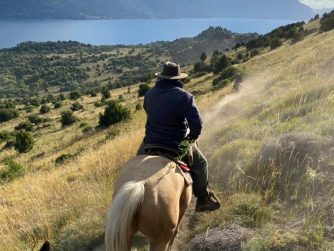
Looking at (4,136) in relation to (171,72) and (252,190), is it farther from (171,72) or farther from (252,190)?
(171,72)

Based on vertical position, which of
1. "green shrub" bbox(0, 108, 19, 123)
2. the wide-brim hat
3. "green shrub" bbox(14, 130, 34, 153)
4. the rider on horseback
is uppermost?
the wide-brim hat

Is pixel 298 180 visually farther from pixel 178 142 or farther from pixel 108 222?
pixel 108 222

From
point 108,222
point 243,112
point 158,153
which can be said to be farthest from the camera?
point 243,112

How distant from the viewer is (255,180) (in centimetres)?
748

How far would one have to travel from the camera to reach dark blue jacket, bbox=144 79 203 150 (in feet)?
19.7

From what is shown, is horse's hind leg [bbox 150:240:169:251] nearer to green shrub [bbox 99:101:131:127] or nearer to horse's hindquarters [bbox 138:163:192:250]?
A: horse's hindquarters [bbox 138:163:192:250]

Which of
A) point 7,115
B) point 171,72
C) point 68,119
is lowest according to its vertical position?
point 7,115

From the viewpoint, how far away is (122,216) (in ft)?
15.4

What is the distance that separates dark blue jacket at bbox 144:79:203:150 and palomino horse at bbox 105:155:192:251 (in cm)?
70

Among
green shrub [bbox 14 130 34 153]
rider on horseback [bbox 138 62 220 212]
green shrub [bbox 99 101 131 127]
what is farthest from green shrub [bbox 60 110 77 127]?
rider on horseback [bbox 138 62 220 212]

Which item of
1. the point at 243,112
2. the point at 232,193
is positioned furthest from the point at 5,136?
the point at 232,193

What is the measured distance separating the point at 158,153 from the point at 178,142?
0.38 metres

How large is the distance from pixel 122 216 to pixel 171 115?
1.92 metres

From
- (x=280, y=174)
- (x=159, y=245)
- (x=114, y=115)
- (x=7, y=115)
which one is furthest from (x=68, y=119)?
(x=159, y=245)
